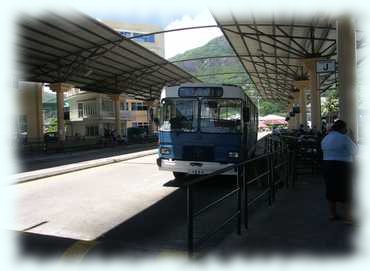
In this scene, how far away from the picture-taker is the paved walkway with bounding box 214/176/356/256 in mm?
5742

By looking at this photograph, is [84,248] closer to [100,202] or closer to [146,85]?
[100,202]

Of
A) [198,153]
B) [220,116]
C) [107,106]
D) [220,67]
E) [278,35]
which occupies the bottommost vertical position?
[198,153]

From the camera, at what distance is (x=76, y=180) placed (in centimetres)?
1416

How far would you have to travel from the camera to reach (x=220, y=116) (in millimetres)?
12125

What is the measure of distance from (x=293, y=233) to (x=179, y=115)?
643 cm

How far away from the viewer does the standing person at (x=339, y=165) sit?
705 centimetres

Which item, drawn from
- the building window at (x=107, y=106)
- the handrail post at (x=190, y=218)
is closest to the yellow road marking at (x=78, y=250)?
the handrail post at (x=190, y=218)

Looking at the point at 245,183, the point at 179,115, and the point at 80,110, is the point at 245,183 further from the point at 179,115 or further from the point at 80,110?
the point at 80,110

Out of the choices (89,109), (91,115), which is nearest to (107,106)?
(89,109)

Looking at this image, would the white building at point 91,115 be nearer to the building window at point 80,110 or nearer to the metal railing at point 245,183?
the building window at point 80,110

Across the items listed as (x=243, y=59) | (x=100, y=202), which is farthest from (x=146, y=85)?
(x=100, y=202)

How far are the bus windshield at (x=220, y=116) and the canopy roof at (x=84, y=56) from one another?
465 inches

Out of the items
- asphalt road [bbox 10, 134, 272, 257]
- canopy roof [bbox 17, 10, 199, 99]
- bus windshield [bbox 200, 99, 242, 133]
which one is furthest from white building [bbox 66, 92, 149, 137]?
bus windshield [bbox 200, 99, 242, 133]

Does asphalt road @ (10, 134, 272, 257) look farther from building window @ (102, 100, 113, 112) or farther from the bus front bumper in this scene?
building window @ (102, 100, 113, 112)
